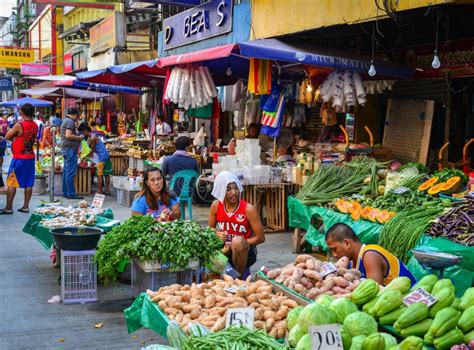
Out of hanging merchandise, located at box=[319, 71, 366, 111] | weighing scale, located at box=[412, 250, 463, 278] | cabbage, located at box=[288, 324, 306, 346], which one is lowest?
cabbage, located at box=[288, 324, 306, 346]

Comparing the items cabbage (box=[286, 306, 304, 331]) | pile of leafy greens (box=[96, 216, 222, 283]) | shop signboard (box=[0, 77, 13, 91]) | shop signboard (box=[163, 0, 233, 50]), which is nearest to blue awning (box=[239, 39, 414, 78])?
pile of leafy greens (box=[96, 216, 222, 283])

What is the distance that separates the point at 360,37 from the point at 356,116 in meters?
1.48

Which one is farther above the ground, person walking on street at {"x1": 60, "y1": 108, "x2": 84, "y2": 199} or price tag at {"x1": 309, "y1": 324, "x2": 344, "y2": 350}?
person walking on street at {"x1": 60, "y1": 108, "x2": 84, "y2": 199}

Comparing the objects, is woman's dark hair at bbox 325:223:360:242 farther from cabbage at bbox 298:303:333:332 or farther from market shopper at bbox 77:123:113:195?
market shopper at bbox 77:123:113:195

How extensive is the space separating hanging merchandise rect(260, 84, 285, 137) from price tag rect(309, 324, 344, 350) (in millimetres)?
8393

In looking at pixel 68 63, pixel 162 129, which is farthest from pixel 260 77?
pixel 68 63

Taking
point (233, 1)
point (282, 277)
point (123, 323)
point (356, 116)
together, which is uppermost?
point (233, 1)

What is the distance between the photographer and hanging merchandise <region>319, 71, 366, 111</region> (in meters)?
10.4

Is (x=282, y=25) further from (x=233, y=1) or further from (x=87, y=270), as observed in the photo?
(x=87, y=270)

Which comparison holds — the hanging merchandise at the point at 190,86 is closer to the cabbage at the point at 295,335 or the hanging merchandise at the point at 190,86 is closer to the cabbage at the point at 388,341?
the cabbage at the point at 295,335

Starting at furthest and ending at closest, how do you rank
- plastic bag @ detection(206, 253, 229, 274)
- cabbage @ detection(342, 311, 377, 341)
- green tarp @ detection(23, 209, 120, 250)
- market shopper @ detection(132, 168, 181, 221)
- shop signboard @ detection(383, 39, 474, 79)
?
1. shop signboard @ detection(383, 39, 474, 79)
2. green tarp @ detection(23, 209, 120, 250)
3. market shopper @ detection(132, 168, 181, 221)
4. plastic bag @ detection(206, 253, 229, 274)
5. cabbage @ detection(342, 311, 377, 341)

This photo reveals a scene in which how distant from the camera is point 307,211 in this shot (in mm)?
9328

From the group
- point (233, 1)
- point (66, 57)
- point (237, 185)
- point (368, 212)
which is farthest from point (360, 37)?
point (66, 57)

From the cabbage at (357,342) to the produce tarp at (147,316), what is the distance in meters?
1.52
